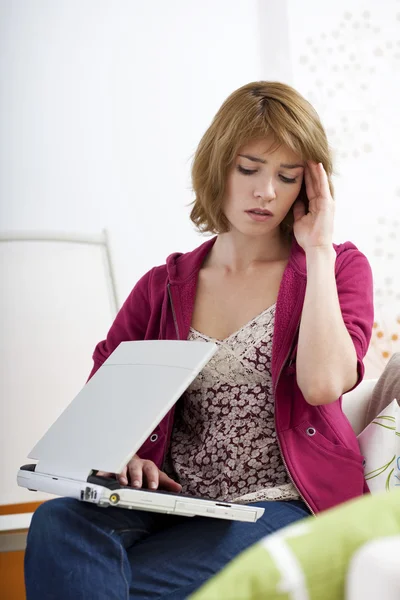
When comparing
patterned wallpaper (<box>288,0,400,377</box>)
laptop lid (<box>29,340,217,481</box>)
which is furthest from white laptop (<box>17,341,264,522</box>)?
patterned wallpaper (<box>288,0,400,377</box>)

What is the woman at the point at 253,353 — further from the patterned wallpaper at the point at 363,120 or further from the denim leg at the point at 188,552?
the patterned wallpaper at the point at 363,120

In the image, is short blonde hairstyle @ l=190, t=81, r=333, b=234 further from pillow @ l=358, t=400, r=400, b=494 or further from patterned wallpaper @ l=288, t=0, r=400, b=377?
patterned wallpaper @ l=288, t=0, r=400, b=377

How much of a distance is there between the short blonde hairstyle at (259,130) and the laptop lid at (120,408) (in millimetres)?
424

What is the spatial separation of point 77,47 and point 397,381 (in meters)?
1.74

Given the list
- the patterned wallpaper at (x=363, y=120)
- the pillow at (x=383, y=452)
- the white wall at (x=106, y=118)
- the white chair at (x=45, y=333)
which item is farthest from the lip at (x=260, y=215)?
the patterned wallpaper at (x=363, y=120)

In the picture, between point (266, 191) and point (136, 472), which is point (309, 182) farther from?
point (136, 472)

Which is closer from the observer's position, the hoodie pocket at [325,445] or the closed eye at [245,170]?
the hoodie pocket at [325,445]

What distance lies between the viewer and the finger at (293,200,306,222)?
1530 mm

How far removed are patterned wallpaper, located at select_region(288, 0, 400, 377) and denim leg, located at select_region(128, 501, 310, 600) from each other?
1.76 m

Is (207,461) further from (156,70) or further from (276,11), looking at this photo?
(276,11)

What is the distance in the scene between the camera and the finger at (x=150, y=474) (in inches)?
49.7

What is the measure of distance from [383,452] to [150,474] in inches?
18.9

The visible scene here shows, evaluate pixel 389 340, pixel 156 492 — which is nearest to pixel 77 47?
pixel 389 340

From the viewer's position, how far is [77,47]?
279cm
